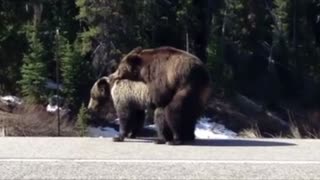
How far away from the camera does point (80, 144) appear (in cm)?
1036

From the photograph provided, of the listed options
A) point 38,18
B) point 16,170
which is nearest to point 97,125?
point 38,18

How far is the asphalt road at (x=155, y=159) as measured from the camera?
7887 mm

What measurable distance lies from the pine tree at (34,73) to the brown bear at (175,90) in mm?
24293

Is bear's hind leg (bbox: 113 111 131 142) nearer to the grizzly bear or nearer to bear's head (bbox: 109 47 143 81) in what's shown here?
the grizzly bear

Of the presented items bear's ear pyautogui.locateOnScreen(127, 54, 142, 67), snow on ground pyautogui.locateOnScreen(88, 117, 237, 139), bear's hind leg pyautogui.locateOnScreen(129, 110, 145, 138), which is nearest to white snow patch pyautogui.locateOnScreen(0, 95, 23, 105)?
snow on ground pyautogui.locateOnScreen(88, 117, 237, 139)

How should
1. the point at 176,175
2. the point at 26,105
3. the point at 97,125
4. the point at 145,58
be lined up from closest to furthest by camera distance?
the point at 176,175 < the point at 145,58 < the point at 97,125 < the point at 26,105

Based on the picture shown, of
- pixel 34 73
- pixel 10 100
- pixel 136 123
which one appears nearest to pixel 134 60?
pixel 136 123

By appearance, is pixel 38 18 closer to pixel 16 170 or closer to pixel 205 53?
pixel 205 53

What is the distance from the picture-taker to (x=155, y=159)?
896 cm

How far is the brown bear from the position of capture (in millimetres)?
10719

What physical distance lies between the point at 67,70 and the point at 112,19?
3018 millimetres

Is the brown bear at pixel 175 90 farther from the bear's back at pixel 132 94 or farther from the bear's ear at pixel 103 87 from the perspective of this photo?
the bear's ear at pixel 103 87

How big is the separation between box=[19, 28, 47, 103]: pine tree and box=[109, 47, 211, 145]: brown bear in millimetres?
24293

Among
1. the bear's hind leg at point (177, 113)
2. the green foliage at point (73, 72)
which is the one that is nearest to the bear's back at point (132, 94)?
the bear's hind leg at point (177, 113)
